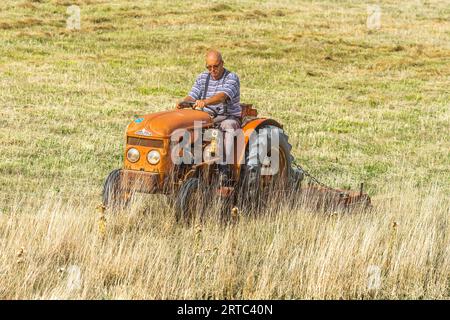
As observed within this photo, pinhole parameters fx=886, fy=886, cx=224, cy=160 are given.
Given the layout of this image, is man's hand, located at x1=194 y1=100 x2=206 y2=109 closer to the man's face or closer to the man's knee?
the man's knee

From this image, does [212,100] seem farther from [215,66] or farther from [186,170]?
[186,170]

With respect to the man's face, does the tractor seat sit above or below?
below

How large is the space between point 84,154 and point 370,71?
1560 cm

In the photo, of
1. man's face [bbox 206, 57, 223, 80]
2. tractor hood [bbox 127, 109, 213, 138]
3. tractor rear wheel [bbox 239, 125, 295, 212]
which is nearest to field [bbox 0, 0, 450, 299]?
tractor rear wheel [bbox 239, 125, 295, 212]

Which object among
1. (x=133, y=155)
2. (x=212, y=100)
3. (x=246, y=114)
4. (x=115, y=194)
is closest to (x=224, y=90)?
(x=212, y=100)

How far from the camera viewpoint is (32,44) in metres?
28.8

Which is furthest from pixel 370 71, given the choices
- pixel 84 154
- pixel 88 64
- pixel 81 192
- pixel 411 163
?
pixel 81 192

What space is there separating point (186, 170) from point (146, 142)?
503 mm

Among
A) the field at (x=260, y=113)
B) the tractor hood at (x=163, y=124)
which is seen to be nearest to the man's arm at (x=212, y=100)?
the tractor hood at (x=163, y=124)

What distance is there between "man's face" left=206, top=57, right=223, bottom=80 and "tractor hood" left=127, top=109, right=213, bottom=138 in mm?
594

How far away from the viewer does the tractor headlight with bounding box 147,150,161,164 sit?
870 centimetres

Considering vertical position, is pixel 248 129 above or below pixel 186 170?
above

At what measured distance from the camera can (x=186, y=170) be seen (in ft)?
29.3

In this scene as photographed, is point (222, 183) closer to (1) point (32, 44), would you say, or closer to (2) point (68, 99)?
(2) point (68, 99)
